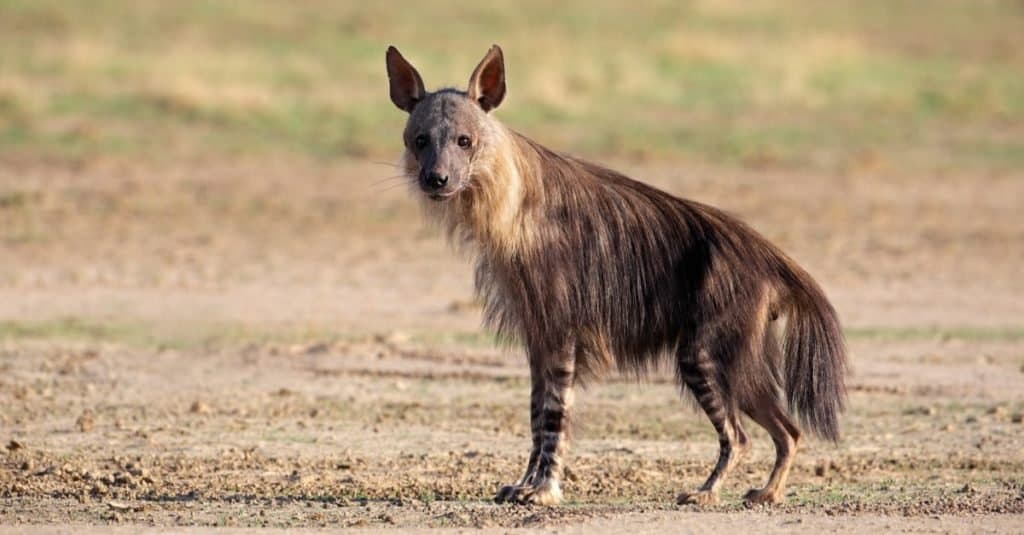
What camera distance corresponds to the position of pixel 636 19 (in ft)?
86.0

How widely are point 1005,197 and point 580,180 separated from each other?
31.8 feet

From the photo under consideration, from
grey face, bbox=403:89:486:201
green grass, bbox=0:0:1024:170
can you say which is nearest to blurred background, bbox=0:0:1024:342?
green grass, bbox=0:0:1024:170

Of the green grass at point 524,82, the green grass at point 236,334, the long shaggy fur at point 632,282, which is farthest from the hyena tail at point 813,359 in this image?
the green grass at point 524,82

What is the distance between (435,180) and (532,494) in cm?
Answer: 124

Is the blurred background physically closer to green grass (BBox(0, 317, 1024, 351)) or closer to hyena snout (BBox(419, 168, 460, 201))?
green grass (BBox(0, 317, 1024, 351))

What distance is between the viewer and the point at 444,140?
7.04 meters

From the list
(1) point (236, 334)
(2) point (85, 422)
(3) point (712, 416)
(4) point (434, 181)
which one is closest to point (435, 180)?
(4) point (434, 181)

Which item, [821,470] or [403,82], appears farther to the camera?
[821,470]

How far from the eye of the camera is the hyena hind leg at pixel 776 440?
23.7 ft

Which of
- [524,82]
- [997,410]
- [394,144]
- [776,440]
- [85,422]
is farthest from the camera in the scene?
[524,82]

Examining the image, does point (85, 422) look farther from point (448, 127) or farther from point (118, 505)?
point (448, 127)

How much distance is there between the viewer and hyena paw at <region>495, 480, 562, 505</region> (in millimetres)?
7113

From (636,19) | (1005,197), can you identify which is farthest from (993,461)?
(636,19)

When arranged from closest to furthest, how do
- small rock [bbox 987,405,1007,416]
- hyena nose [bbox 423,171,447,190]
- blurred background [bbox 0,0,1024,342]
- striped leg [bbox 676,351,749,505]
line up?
hyena nose [bbox 423,171,447,190], striped leg [bbox 676,351,749,505], small rock [bbox 987,405,1007,416], blurred background [bbox 0,0,1024,342]
